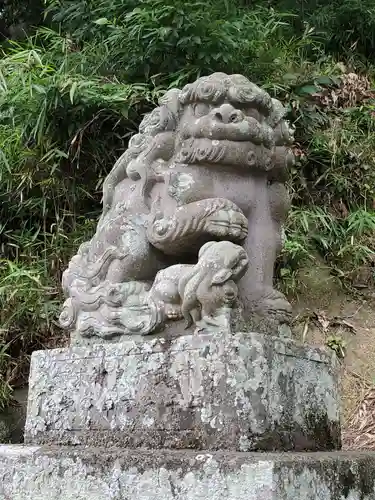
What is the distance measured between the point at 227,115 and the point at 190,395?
2.91 ft

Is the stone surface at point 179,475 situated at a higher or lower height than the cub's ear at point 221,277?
lower

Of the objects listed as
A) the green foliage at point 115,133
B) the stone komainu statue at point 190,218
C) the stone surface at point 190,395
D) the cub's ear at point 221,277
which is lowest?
the stone surface at point 190,395

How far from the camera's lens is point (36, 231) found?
5.03 meters

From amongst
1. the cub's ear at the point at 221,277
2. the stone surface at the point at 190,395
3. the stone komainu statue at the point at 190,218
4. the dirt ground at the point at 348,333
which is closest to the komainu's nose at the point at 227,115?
the stone komainu statue at the point at 190,218

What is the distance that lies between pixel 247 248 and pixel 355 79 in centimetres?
388

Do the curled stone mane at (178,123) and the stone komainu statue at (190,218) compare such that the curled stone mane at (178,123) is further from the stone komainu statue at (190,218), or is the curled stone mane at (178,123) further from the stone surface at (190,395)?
the stone surface at (190,395)

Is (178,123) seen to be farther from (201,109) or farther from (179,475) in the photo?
(179,475)

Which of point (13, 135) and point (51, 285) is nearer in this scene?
point (51, 285)

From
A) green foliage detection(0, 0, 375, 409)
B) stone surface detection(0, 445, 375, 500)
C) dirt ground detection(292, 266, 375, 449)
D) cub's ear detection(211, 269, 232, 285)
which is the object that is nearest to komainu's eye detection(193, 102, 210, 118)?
cub's ear detection(211, 269, 232, 285)

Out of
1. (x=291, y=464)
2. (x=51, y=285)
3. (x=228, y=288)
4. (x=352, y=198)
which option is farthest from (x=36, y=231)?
(x=291, y=464)

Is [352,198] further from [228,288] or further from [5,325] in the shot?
[228,288]

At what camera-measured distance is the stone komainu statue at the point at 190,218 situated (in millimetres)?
2174

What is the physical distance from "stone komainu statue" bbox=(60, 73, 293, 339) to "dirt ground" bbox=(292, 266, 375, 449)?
177 centimetres

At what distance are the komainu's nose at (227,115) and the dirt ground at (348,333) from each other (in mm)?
2056
